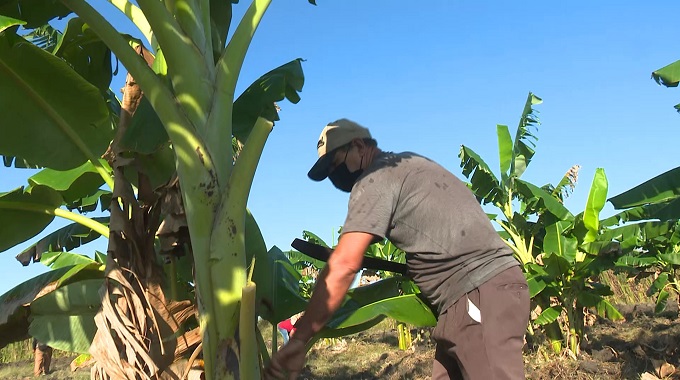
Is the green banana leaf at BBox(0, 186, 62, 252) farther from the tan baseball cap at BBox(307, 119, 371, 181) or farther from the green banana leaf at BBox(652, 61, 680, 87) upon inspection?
the green banana leaf at BBox(652, 61, 680, 87)

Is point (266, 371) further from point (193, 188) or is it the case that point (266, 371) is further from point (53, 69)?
point (53, 69)

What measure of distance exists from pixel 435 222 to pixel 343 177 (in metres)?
0.54

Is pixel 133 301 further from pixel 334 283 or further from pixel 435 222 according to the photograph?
pixel 435 222

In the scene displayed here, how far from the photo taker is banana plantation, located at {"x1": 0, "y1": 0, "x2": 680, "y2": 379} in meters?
2.26

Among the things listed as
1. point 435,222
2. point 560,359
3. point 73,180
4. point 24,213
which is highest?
point 73,180

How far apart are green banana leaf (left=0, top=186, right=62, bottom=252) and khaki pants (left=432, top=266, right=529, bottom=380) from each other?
290 centimetres

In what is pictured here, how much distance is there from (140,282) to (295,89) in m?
1.78

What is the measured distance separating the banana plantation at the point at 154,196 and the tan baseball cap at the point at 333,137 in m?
0.36

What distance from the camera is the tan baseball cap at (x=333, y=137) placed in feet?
8.45

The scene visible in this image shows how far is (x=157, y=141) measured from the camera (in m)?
2.95

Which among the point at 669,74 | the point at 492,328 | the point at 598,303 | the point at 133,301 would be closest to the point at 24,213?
the point at 133,301

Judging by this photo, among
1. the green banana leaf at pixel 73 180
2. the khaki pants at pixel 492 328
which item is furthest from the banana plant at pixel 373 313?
the green banana leaf at pixel 73 180

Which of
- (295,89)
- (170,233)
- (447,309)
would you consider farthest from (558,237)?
(170,233)

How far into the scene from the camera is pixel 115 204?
2834 mm
